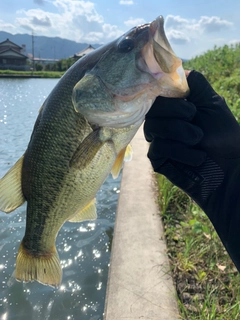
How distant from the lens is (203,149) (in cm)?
173

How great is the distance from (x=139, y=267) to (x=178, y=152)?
6.00 feet

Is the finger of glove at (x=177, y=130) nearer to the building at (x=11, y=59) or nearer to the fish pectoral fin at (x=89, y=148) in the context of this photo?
the fish pectoral fin at (x=89, y=148)

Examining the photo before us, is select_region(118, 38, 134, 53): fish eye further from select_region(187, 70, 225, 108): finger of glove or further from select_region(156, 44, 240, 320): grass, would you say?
select_region(156, 44, 240, 320): grass

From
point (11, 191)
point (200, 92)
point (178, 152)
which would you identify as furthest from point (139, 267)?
point (200, 92)

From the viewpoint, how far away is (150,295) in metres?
2.70

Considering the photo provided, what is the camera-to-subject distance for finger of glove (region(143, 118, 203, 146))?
63.1 inches

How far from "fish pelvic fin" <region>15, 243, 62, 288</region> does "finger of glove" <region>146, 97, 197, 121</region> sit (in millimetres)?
1159

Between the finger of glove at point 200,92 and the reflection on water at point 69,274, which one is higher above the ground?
the finger of glove at point 200,92

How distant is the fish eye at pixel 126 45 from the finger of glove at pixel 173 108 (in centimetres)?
29

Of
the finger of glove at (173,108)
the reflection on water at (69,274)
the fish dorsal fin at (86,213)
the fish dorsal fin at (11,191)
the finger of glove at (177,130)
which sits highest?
the finger of glove at (173,108)

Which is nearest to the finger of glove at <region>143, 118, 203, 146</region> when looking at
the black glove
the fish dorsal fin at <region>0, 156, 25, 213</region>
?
the black glove

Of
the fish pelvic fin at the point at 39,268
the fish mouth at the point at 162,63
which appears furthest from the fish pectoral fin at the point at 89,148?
the fish pelvic fin at the point at 39,268

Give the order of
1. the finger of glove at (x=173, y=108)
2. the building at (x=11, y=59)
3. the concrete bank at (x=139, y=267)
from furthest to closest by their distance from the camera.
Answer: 1. the building at (x=11, y=59)
2. the concrete bank at (x=139, y=267)
3. the finger of glove at (x=173, y=108)

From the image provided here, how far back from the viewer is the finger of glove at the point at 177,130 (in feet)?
5.26
